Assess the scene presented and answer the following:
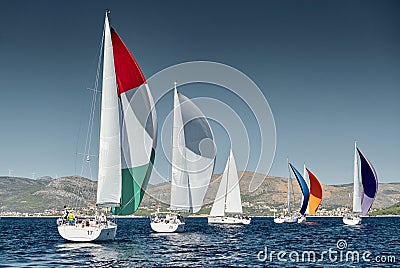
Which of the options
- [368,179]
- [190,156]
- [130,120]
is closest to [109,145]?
[130,120]

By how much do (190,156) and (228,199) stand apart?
4019 cm

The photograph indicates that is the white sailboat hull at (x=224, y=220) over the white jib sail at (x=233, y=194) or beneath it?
beneath

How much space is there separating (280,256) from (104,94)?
19.6 m

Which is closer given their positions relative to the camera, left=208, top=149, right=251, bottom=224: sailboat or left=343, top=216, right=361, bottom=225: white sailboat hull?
left=208, top=149, right=251, bottom=224: sailboat

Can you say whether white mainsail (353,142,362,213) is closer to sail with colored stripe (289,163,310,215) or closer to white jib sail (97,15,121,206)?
sail with colored stripe (289,163,310,215)

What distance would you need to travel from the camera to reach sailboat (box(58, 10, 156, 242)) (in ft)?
142

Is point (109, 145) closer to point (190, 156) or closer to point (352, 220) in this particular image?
point (190, 156)

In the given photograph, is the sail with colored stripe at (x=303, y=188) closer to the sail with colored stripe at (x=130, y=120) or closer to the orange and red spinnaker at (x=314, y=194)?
the orange and red spinnaker at (x=314, y=194)

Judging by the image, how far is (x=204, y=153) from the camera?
2596 inches

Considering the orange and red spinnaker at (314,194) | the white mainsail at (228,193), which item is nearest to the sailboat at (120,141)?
the white mainsail at (228,193)

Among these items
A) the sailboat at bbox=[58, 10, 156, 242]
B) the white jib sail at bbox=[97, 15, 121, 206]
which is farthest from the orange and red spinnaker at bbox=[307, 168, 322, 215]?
the white jib sail at bbox=[97, 15, 121, 206]

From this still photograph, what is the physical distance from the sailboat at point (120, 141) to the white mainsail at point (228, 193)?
48.5 m

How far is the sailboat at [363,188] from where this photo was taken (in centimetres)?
9206

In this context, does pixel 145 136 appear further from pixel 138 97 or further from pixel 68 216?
pixel 68 216
